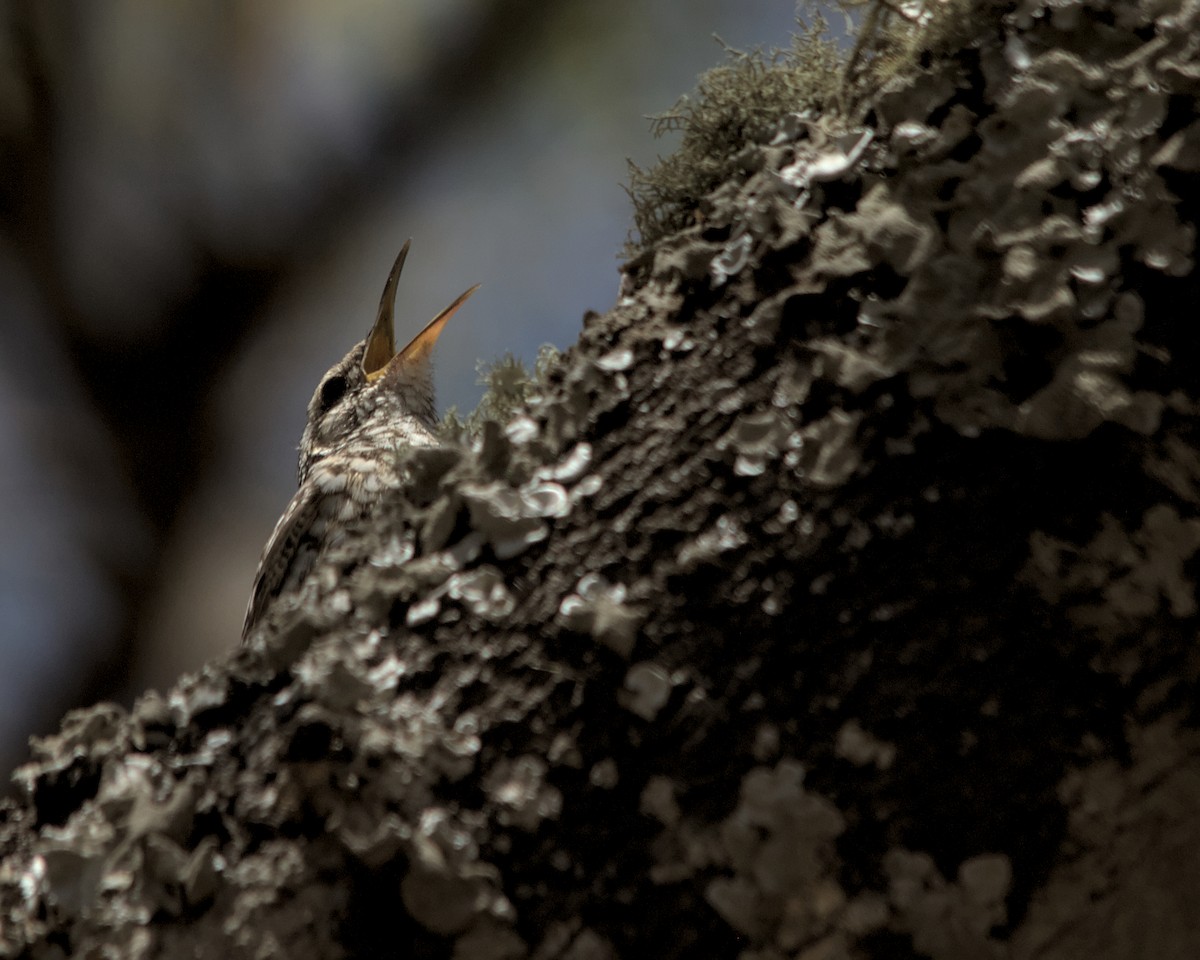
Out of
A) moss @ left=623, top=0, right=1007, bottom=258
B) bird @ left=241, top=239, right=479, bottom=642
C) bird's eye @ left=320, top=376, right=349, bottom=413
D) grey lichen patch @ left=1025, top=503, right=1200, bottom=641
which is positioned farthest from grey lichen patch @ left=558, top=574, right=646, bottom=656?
bird's eye @ left=320, top=376, right=349, bottom=413

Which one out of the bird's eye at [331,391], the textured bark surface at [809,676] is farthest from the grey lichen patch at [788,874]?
the bird's eye at [331,391]

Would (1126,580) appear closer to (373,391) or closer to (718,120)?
(718,120)

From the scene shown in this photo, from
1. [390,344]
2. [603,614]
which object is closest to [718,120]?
[603,614]

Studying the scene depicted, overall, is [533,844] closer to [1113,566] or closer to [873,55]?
[1113,566]

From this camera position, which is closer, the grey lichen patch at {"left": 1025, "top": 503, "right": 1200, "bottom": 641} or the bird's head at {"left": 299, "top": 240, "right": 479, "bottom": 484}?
the grey lichen patch at {"left": 1025, "top": 503, "right": 1200, "bottom": 641}

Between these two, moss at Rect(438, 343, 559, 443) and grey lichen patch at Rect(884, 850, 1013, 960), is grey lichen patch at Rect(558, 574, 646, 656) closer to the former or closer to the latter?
grey lichen patch at Rect(884, 850, 1013, 960)

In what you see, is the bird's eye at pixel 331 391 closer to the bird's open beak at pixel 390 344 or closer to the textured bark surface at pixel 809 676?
the bird's open beak at pixel 390 344

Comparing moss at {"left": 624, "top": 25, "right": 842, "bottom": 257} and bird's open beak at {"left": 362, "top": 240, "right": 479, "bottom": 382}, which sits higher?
moss at {"left": 624, "top": 25, "right": 842, "bottom": 257}

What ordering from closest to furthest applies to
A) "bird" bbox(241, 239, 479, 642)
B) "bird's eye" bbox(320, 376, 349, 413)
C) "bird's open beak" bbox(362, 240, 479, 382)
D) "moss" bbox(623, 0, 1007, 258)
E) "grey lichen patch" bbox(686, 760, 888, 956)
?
1. "grey lichen patch" bbox(686, 760, 888, 956)
2. "moss" bbox(623, 0, 1007, 258)
3. "bird" bbox(241, 239, 479, 642)
4. "bird's open beak" bbox(362, 240, 479, 382)
5. "bird's eye" bbox(320, 376, 349, 413)
